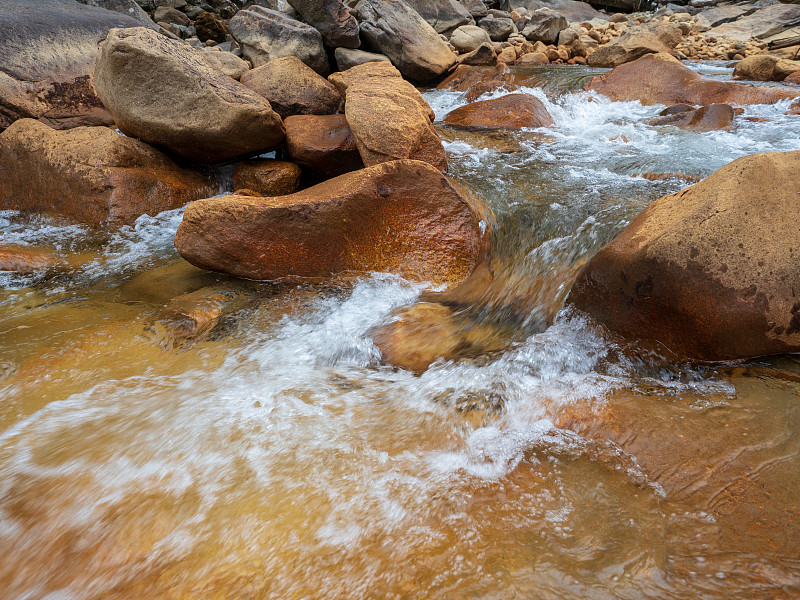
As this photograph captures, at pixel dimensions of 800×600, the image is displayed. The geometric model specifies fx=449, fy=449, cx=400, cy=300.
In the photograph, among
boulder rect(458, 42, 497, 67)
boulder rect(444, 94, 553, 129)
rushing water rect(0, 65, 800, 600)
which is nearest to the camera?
rushing water rect(0, 65, 800, 600)

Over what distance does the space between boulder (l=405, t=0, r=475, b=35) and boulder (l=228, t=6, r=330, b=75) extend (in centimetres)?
582

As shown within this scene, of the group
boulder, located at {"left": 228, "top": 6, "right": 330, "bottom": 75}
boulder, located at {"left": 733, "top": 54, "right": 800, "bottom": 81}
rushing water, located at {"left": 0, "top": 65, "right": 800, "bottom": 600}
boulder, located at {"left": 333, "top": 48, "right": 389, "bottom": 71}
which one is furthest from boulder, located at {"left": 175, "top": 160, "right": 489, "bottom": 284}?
boulder, located at {"left": 733, "top": 54, "right": 800, "bottom": 81}

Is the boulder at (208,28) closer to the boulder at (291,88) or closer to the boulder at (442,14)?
the boulder at (442,14)

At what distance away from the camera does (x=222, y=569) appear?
1.42m

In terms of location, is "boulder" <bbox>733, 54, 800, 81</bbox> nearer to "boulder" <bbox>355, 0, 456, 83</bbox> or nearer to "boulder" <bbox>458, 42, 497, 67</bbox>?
"boulder" <bbox>458, 42, 497, 67</bbox>

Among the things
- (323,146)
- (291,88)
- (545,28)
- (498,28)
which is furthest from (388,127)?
(498,28)

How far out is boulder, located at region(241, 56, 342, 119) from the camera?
5254 millimetres

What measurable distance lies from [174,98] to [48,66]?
2.57m

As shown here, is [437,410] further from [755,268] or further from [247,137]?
[247,137]

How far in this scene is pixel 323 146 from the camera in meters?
4.66

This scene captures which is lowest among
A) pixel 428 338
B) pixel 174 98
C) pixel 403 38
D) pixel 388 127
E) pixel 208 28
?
pixel 428 338

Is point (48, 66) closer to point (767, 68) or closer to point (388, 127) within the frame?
point (388, 127)

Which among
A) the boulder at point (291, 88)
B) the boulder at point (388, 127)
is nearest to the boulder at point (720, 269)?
the boulder at point (388, 127)

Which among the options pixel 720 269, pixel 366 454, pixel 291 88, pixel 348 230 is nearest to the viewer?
pixel 366 454
